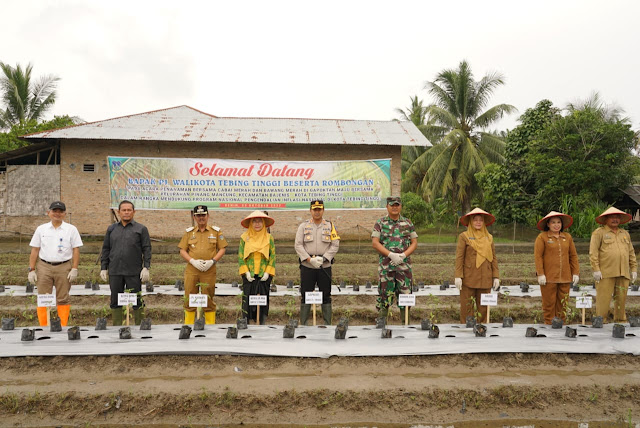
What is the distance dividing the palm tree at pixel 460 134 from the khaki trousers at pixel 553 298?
642 inches

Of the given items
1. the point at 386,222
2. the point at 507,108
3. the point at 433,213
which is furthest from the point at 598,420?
the point at 507,108

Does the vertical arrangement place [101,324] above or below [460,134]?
below

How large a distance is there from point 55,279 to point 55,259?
9.6 inches

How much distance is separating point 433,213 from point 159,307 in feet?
56.4

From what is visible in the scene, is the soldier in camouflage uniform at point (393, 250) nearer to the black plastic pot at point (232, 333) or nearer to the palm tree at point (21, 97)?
the black plastic pot at point (232, 333)

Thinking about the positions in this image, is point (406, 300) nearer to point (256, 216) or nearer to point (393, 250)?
point (393, 250)

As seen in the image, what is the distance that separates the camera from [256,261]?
4.99 meters

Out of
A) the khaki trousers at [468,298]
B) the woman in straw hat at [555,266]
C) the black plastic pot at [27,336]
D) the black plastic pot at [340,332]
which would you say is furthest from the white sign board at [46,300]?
the woman in straw hat at [555,266]

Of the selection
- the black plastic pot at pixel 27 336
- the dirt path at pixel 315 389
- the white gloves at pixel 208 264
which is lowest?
the dirt path at pixel 315 389

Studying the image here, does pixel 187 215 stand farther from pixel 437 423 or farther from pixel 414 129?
pixel 437 423

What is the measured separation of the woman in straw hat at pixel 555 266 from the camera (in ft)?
16.7

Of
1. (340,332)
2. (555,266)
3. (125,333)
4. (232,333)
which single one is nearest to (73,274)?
(125,333)

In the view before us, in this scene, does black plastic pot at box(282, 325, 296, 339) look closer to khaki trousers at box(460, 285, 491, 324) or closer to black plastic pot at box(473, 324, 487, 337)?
black plastic pot at box(473, 324, 487, 337)

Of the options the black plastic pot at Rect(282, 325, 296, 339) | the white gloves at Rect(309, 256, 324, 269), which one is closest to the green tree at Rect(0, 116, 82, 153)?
the white gloves at Rect(309, 256, 324, 269)
